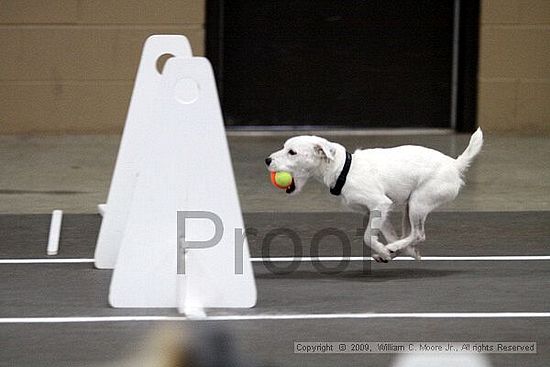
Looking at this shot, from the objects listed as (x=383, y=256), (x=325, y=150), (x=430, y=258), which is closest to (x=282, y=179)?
(x=325, y=150)

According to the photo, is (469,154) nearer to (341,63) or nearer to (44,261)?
(44,261)

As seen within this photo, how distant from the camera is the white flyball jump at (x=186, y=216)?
616 centimetres

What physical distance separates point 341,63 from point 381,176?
6.07m

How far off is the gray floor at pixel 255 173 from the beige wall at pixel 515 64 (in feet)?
1.02

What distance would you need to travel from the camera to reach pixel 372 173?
6.98m

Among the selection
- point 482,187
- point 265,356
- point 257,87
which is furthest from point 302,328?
point 257,87

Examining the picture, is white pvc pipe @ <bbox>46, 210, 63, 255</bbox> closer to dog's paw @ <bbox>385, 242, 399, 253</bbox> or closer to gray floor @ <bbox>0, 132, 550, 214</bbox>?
gray floor @ <bbox>0, 132, 550, 214</bbox>

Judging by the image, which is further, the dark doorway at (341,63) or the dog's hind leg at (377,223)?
the dark doorway at (341,63)

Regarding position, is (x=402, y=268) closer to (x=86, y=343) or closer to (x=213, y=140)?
(x=213, y=140)

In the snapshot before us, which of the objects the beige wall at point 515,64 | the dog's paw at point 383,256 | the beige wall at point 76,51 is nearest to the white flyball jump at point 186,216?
the dog's paw at point 383,256

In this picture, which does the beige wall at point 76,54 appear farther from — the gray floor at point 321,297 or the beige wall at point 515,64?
the gray floor at point 321,297

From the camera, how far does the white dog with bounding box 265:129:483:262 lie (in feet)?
22.7

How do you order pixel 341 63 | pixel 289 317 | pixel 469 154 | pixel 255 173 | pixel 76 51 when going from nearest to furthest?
1. pixel 289 317
2. pixel 469 154
3. pixel 255 173
4. pixel 76 51
5. pixel 341 63

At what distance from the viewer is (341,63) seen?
509 inches
